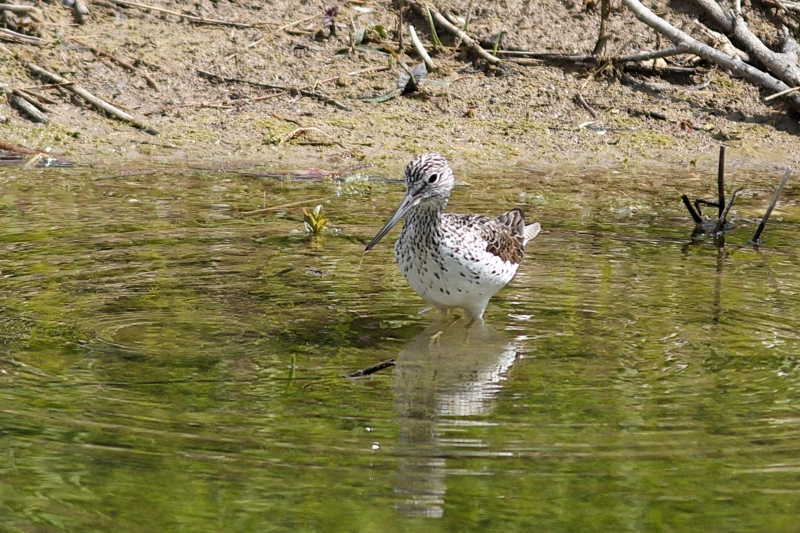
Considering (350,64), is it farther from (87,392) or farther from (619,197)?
(87,392)

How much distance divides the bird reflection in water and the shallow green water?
2cm

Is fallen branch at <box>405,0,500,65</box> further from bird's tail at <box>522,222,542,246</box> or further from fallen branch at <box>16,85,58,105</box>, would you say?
bird's tail at <box>522,222,542,246</box>

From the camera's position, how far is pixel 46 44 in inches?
442

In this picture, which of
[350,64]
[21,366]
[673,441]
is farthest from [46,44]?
[673,441]

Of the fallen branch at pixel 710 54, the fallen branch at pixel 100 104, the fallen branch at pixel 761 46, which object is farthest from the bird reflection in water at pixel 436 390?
the fallen branch at pixel 761 46

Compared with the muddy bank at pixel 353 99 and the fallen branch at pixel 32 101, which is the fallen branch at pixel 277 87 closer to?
the muddy bank at pixel 353 99

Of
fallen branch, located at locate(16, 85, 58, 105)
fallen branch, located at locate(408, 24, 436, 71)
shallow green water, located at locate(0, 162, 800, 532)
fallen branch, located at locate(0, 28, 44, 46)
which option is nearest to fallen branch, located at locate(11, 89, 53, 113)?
fallen branch, located at locate(16, 85, 58, 105)

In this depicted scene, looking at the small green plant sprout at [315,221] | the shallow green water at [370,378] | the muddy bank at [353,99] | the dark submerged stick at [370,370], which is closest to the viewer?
the shallow green water at [370,378]

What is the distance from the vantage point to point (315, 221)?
8055mm

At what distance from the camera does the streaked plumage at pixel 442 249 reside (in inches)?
245

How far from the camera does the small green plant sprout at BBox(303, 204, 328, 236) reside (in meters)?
8.05

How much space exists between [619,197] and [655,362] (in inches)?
160

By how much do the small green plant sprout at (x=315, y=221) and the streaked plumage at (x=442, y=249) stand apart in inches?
59.5

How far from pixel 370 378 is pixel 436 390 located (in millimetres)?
321
